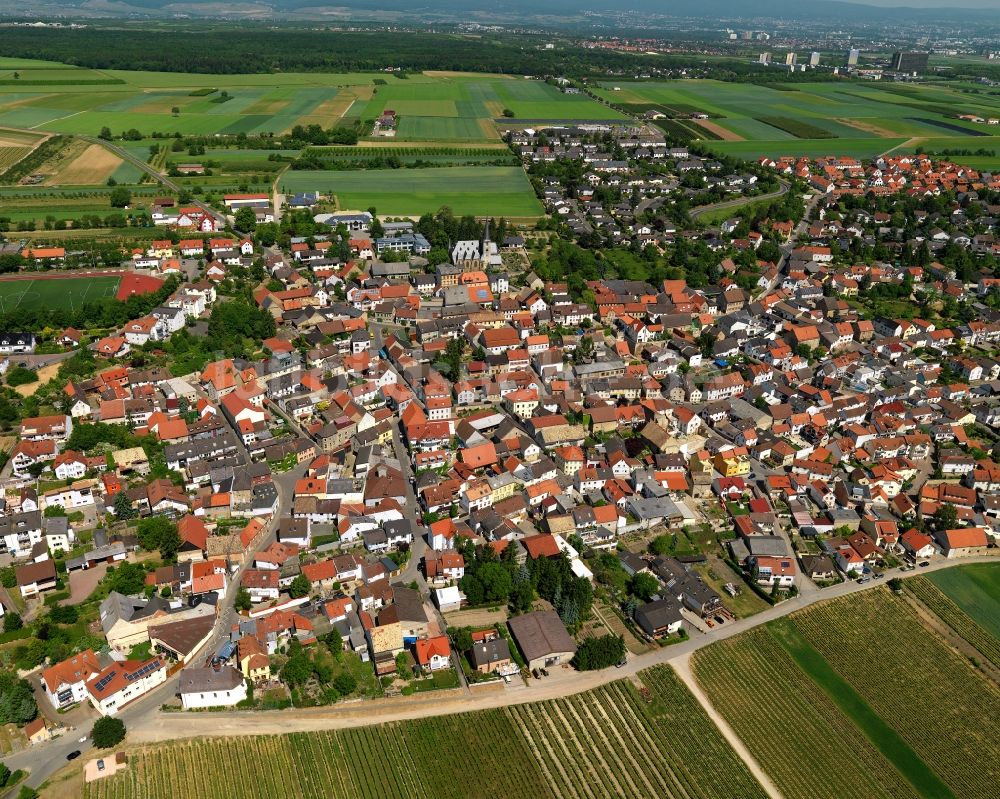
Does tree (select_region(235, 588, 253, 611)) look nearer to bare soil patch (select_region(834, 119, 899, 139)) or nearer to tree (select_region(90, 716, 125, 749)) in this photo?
tree (select_region(90, 716, 125, 749))

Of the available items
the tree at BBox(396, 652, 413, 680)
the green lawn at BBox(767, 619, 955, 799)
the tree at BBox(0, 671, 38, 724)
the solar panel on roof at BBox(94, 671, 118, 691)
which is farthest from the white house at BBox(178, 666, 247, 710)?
the green lawn at BBox(767, 619, 955, 799)

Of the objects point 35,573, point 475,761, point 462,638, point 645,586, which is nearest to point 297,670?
point 462,638

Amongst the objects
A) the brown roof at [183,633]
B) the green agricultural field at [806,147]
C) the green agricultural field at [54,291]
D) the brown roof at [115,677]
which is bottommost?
the brown roof at [183,633]

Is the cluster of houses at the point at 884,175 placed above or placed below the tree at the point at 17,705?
above

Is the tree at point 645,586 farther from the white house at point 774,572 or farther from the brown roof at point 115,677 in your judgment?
the brown roof at point 115,677

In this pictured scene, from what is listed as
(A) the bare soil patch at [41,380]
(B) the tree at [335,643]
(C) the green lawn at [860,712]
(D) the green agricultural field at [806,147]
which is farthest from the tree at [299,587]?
(D) the green agricultural field at [806,147]

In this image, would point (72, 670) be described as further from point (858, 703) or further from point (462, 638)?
point (858, 703)

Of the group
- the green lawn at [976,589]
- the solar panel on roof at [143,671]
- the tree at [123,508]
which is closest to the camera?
the solar panel on roof at [143,671]
